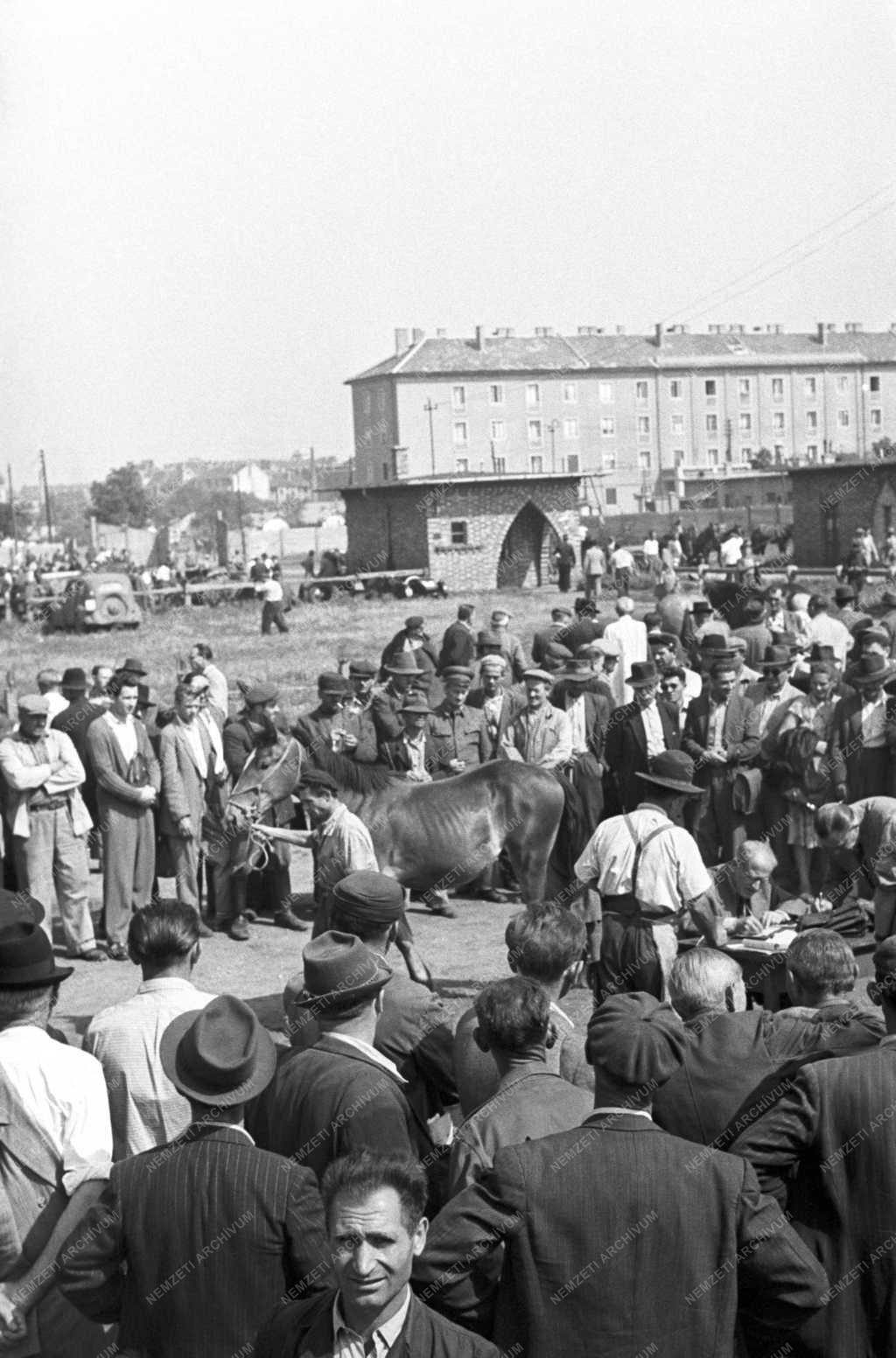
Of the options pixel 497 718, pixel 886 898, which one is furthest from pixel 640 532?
pixel 886 898

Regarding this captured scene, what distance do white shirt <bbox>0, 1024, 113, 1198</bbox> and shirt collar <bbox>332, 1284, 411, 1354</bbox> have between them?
1240mm

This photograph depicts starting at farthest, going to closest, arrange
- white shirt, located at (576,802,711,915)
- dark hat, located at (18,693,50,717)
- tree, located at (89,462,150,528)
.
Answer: tree, located at (89,462,150,528)
dark hat, located at (18,693,50,717)
white shirt, located at (576,802,711,915)

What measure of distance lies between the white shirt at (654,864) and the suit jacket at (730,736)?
390cm

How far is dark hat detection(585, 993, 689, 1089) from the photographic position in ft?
13.2

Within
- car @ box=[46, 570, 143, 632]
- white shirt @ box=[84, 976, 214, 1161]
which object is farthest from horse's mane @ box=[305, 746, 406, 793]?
car @ box=[46, 570, 143, 632]

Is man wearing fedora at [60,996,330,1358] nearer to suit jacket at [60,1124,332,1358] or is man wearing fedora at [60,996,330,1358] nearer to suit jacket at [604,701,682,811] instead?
suit jacket at [60,1124,332,1358]

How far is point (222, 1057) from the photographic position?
13.4 feet

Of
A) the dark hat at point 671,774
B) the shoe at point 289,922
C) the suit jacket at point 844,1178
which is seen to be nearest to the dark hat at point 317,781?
the dark hat at point 671,774

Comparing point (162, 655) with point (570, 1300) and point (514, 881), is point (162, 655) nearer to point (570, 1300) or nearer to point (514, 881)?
point (514, 881)

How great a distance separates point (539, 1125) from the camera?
4527mm

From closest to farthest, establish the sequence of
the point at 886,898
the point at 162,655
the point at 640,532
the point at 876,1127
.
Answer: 1. the point at 876,1127
2. the point at 886,898
3. the point at 162,655
4. the point at 640,532

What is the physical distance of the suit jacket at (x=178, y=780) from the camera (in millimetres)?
11070

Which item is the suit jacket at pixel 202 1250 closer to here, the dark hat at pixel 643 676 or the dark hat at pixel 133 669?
the dark hat at pixel 133 669

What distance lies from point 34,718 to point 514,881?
4.07m
